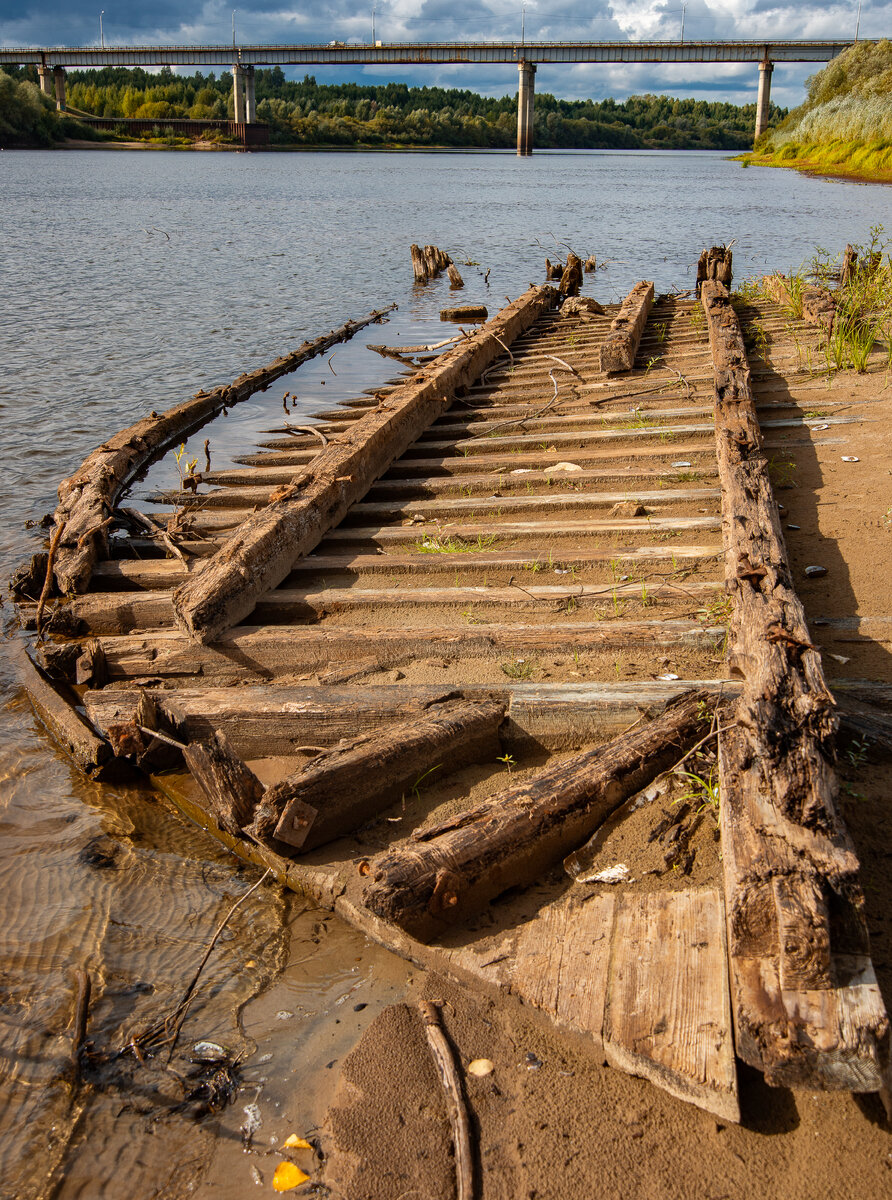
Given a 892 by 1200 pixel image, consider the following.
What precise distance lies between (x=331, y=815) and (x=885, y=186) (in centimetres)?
4867

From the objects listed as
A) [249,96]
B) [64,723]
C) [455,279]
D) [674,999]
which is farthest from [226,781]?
[249,96]

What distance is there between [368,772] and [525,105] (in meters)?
98.7

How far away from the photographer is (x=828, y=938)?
1772 millimetres

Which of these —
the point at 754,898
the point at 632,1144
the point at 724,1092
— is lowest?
the point at 632,1144

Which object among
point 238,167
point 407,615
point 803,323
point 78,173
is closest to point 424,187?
point 78,173

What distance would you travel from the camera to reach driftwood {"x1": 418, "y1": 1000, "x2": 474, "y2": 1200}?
73.4 inches

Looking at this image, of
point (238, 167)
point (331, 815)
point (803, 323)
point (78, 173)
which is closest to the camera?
point (331, 815)

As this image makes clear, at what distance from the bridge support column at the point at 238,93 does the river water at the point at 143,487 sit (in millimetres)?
63134

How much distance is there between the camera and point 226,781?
9.05 feet

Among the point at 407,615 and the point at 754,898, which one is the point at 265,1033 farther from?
the point at 407,615

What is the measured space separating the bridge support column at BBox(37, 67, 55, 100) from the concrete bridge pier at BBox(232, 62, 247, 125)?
18780 millimetres

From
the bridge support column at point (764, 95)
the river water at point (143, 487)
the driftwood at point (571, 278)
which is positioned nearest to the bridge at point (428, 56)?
the bridge support column at point (764, 95)

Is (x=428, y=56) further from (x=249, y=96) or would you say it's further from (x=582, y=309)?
(x=582, y=309)

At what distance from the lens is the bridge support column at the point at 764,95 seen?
267ft
